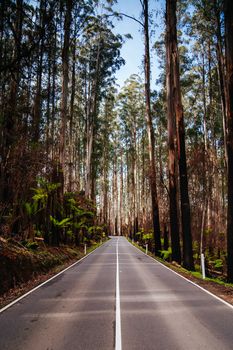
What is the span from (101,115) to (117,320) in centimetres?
4331

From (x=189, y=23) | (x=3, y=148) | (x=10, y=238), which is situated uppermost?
(x=189, y=23)

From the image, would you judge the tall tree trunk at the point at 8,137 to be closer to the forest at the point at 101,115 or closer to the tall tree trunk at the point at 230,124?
the forest at the point at 101,115

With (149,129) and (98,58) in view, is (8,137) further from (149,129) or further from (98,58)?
(98,58)

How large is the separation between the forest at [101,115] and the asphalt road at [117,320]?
4307 mm

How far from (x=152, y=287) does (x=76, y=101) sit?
33.4 metres

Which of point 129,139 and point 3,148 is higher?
point 129,139

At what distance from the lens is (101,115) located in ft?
156

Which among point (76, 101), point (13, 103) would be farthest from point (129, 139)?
point (13, 103)

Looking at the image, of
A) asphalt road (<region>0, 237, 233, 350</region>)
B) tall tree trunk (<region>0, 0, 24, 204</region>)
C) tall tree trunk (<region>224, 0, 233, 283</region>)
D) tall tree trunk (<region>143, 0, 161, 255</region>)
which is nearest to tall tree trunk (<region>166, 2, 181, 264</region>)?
tall tree trunk (<region>143, 0, 161, 255</region>)

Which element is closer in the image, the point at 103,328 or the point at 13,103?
the point at 103,328

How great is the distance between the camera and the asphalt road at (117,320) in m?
4.86

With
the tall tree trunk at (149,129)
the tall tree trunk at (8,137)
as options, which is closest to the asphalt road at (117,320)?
the tall tree trunk at (8,137)

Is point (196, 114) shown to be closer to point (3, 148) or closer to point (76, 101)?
point (76, 101)

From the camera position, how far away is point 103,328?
555cm
